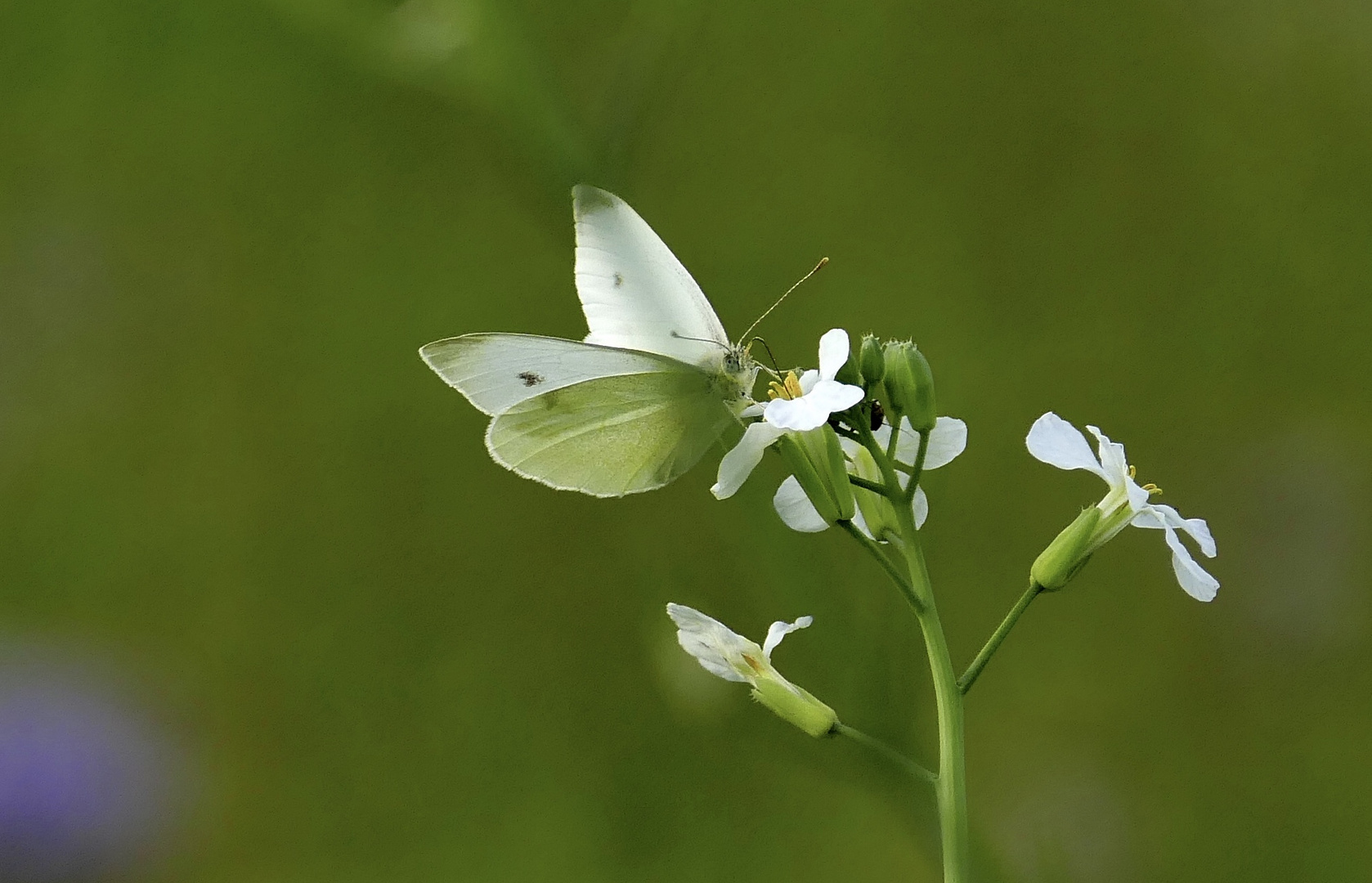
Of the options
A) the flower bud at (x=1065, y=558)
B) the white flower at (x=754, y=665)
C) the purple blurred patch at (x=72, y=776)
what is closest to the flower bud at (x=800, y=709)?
the white flower at (x=754, y=665)

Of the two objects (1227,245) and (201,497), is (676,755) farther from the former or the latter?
(1227,245)

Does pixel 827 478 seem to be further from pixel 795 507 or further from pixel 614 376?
pixel 614 376

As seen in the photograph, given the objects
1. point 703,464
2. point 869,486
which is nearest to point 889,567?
point 869,486

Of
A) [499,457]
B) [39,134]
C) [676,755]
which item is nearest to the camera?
[499,457]

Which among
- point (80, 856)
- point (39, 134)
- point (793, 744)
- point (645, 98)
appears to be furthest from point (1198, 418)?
point (39, 134)

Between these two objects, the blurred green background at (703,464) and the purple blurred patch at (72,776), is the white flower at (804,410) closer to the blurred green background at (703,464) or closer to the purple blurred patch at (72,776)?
the blurred green background at (703,464)

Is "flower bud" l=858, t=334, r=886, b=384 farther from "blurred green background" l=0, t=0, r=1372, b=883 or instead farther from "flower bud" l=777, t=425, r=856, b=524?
"blurred green background" l=0, t=0, r=1372, b=883
